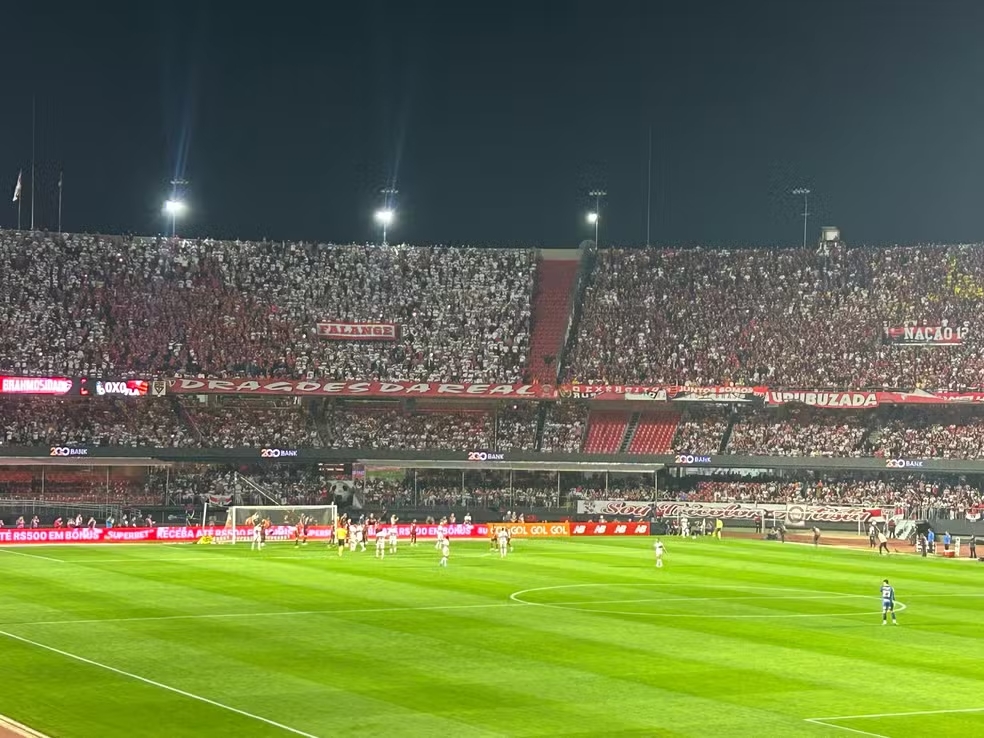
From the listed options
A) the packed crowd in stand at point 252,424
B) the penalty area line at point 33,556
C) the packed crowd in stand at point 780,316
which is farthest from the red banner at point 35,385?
the packed crowd in stand at point 780,316

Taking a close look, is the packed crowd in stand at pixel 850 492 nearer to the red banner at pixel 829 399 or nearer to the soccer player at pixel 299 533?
the red banner at pixel 829 399

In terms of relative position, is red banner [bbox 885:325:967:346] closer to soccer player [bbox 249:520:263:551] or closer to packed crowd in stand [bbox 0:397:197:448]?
packed crowd in stand [bbox 0:397:197:448]

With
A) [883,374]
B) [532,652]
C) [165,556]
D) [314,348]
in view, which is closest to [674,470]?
[883,374]

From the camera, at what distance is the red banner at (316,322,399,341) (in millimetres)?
91938

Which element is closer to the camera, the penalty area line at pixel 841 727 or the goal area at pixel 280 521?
the penalty area line at pixel 841 727

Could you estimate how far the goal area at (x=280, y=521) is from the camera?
6899cm

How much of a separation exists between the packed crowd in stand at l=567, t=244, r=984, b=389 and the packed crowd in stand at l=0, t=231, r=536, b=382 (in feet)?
20.5

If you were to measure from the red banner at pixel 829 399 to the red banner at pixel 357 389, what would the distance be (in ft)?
44.4

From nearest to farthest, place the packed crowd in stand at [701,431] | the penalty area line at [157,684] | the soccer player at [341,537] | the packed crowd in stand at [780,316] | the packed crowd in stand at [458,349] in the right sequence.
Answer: the penalty area line at [157,684] < the soccer player at [341,537] < the packed crowd in stand at [458,349] < the packed crowd in stand at [701,431] < the packed crowd in stand at [780,316]

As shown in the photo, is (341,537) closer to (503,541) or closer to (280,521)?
(503,541)

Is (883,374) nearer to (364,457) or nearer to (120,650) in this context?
(364,457)

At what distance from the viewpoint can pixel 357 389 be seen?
86.8 meters

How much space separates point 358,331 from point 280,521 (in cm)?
2343

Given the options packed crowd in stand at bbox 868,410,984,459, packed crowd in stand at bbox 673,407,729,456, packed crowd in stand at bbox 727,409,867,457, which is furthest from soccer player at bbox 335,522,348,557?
packed crowd in stand at bbox 868,410,984,459
